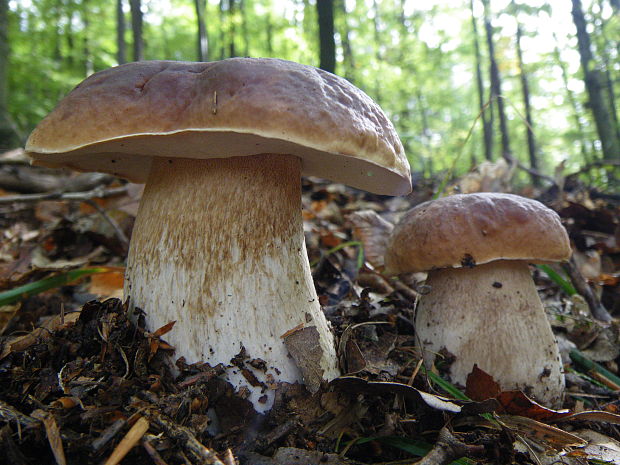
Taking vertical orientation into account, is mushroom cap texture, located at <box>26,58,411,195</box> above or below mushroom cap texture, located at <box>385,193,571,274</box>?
above

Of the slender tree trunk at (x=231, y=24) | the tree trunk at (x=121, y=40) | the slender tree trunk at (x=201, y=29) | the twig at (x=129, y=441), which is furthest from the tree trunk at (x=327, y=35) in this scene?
the slender tree trunk at (x=231, y=24)

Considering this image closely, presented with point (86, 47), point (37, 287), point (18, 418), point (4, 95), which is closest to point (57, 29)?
point (86, 47)

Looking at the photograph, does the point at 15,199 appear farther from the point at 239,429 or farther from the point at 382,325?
the point at 382,325

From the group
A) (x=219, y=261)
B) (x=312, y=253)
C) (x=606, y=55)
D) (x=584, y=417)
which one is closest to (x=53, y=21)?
(x=312, y=253)

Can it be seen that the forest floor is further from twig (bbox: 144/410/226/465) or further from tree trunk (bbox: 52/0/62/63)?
tree trunk (bbox: 52/0/62/63)

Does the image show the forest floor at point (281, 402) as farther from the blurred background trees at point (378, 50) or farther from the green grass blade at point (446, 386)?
the blurred background trees at point (378, 50)

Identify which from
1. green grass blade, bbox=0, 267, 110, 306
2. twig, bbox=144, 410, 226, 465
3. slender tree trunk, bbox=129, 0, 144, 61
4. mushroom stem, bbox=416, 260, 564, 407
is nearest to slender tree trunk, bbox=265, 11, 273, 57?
slender tree trunk, bbox=129, 0, 144, 61
